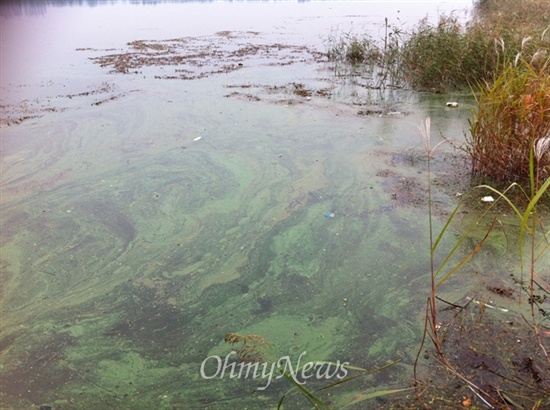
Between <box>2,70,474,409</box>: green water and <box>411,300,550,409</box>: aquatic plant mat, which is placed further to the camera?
<box>2,70,474,409</box>: green water

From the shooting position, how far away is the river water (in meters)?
1.48

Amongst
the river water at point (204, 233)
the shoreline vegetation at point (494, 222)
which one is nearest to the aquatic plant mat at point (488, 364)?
the shoreline vegetation at point (494, 222)

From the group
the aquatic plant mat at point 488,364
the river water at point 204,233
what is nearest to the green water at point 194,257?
the river water at point 204,233

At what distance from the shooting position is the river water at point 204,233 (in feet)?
4.85

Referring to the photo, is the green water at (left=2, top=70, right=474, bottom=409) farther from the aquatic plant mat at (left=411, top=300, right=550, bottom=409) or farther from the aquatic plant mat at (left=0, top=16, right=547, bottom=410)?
the aquatic plant mat at (left=411, top=300, right=550, bottom=409)

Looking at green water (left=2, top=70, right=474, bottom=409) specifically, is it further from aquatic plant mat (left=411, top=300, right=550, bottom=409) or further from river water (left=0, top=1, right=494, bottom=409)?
aquatic plant mat (left=411, top=300, right=550, bottom=409)

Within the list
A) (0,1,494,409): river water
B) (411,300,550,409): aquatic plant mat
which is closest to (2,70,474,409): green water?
(0,1,494,409): river water

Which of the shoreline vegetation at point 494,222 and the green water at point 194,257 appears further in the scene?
the green water at point 194,257

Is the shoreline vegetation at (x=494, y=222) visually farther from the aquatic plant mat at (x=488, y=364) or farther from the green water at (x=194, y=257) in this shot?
the green water at (x=194, y=257)

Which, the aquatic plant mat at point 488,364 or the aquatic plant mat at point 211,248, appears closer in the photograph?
the aquatic plant mat at point 488,364

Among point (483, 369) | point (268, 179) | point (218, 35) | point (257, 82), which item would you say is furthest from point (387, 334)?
point (218, 35)

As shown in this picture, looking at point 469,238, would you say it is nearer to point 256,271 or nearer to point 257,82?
point 256,271

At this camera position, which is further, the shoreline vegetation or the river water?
the river water

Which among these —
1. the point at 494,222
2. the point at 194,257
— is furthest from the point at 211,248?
the point at 494,222
